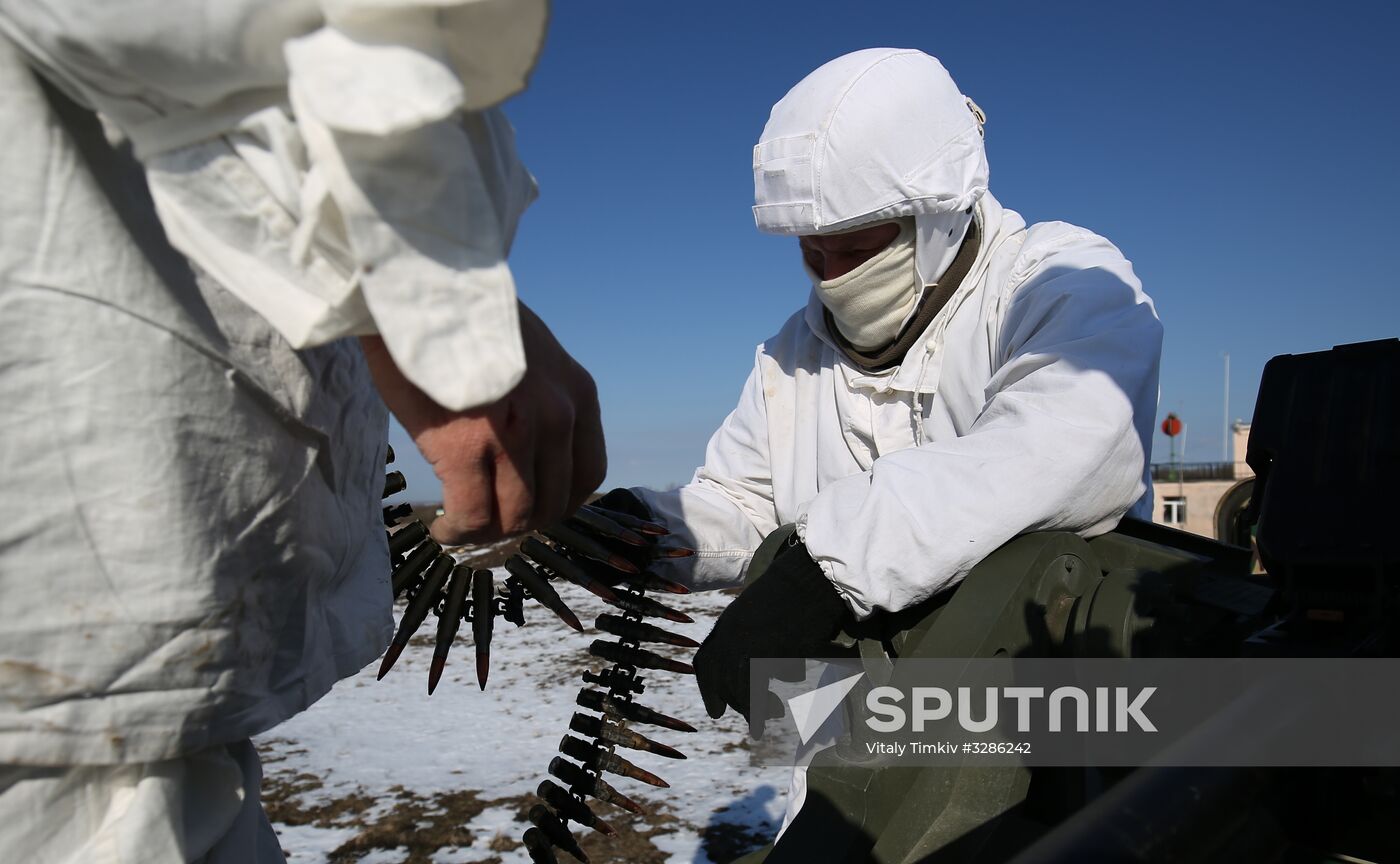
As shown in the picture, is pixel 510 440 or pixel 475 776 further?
pixel 475 776

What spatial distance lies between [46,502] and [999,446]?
5.67ft

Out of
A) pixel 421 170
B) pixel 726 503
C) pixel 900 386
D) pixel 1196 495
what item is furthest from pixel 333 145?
pixel 1196 495

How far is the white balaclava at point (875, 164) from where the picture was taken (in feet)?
8.42

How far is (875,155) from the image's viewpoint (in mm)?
2549

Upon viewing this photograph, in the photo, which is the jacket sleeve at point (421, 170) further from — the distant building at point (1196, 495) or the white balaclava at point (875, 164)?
the distant building at point (1196, 495)

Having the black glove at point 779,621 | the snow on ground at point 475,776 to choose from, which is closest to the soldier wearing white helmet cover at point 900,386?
the black glove at point 779,621

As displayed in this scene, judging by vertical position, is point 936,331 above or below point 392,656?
above

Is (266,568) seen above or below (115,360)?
below

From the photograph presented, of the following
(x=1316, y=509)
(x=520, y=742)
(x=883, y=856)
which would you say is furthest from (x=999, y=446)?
(x=520, y=742)

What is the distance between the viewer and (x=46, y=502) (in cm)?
92

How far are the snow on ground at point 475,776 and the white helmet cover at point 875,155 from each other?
118 inches

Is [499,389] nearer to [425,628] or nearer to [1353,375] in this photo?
[1353,375]

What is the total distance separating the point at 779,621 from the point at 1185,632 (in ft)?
2.70
